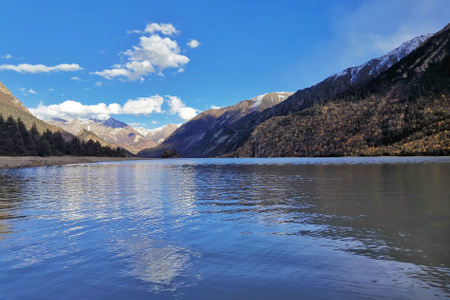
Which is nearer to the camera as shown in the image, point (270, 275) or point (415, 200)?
point (270, 275)

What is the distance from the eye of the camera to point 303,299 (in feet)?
32.0

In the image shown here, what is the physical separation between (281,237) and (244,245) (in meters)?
2.64

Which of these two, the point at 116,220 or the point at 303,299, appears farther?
the point at 116,220

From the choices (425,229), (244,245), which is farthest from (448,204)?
(244,245)

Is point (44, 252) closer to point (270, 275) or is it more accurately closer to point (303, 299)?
point (270, 275)

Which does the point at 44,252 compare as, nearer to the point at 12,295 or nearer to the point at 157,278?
the point at 12,295

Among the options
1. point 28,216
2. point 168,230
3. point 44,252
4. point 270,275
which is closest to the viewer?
point 270,275

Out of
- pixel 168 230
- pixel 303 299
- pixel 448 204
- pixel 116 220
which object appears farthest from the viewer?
pixel 448 204

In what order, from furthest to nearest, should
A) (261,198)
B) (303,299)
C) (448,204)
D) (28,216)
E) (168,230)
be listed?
(261,198) < (448,204) < (28,216) < (168,230) < (303,299)

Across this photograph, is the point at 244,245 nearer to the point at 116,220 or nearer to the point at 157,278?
the point at 157,278

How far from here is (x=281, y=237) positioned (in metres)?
17.4

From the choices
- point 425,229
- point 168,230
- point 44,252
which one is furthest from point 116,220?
point 425,229

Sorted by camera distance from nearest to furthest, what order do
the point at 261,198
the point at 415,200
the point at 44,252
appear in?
the point at 44,252 < the point at 415,200 < the point at 261,198

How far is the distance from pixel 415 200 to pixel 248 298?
26697 mm
